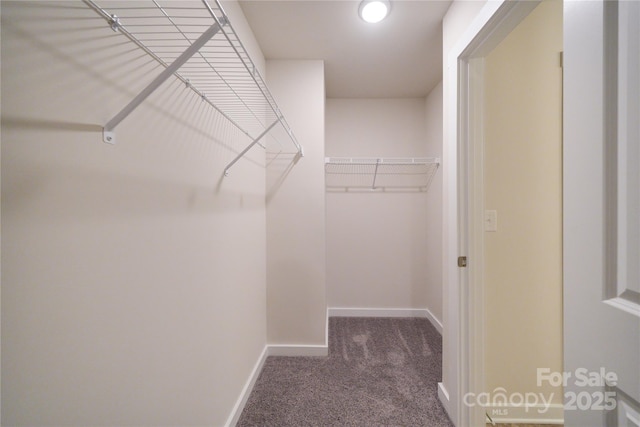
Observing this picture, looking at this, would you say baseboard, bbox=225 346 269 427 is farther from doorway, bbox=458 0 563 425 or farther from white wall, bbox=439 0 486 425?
doorway, bbox=458 0 563 425

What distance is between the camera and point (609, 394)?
22.0 inches

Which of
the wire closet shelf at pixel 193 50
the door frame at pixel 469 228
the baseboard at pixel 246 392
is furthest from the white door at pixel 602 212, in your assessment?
the baseboard at pixel 246 392

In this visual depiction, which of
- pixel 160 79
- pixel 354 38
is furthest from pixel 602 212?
pixel 354 38

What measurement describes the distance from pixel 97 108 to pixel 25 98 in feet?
0.46

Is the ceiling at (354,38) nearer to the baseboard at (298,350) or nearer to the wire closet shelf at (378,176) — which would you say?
the wire closet shelf at (378,176)

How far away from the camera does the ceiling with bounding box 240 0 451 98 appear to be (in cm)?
148

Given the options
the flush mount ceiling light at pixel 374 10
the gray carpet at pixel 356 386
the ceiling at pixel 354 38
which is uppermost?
the ceiling at pixel 354 38

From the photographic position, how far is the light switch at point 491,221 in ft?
4.45

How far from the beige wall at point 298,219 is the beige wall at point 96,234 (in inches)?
36.6

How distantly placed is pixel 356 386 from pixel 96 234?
174 centimetres

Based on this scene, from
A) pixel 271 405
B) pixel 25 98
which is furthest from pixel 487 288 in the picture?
pixel 25 98

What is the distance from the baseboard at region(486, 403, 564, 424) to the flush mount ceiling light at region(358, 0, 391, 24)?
8.08 feet

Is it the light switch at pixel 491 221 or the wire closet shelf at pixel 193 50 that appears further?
the light switch at pixel 491 221

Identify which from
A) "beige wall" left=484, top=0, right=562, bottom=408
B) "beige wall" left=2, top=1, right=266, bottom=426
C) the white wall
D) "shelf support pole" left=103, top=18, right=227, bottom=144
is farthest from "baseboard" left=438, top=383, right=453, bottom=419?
"shelf support pole" left=103, top=18, right=227, bottom=144
